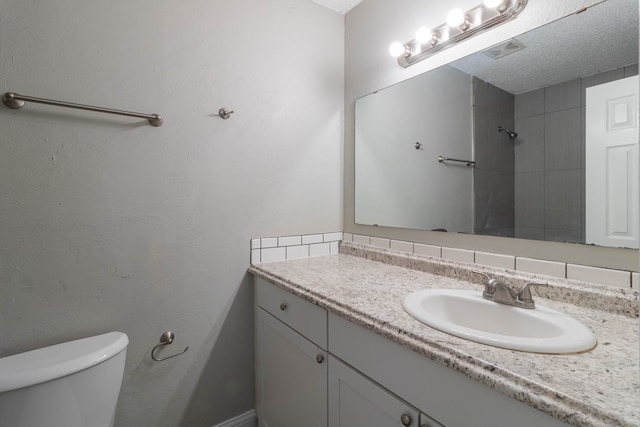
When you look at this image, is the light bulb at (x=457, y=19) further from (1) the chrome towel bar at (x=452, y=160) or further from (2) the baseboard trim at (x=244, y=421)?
(2) the baseboard trim at (x=244, y=421)

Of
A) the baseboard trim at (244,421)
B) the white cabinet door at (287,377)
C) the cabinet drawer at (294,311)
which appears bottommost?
the baseboard trim at (244,421)

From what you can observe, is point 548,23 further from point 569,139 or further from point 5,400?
point 5,400

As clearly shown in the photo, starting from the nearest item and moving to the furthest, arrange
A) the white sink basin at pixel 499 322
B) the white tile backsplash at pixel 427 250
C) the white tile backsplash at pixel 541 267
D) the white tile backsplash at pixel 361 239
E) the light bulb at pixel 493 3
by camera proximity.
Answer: the white sink basin at pixel 499 322, the white tile backsplash at pixel 541 267, the light bulb at pixel 493 3, the white tile backsplash at pixel 427 250, the white tile backsplash at pixel 361 239

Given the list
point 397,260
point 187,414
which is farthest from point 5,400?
point 397,260

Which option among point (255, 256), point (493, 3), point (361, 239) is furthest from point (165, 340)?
point (493, 3)

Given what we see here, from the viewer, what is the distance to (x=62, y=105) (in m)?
1.01

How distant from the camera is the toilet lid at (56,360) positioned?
0.80 metres

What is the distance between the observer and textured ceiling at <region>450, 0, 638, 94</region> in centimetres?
87

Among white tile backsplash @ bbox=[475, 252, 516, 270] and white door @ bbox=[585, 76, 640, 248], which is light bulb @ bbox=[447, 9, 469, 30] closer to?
white door @ bbox=[585, 76, 640, 248]


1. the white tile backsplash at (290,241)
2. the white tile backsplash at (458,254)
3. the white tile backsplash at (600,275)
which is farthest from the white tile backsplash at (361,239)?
the white tile backsplash at (600,275)

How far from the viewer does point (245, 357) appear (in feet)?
4.78

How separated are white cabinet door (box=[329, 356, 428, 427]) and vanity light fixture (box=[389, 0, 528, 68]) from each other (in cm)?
129

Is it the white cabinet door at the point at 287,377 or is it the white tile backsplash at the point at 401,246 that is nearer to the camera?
the white cabinet door at the point at 287,377

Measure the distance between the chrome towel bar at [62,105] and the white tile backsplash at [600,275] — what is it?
5.01ft
